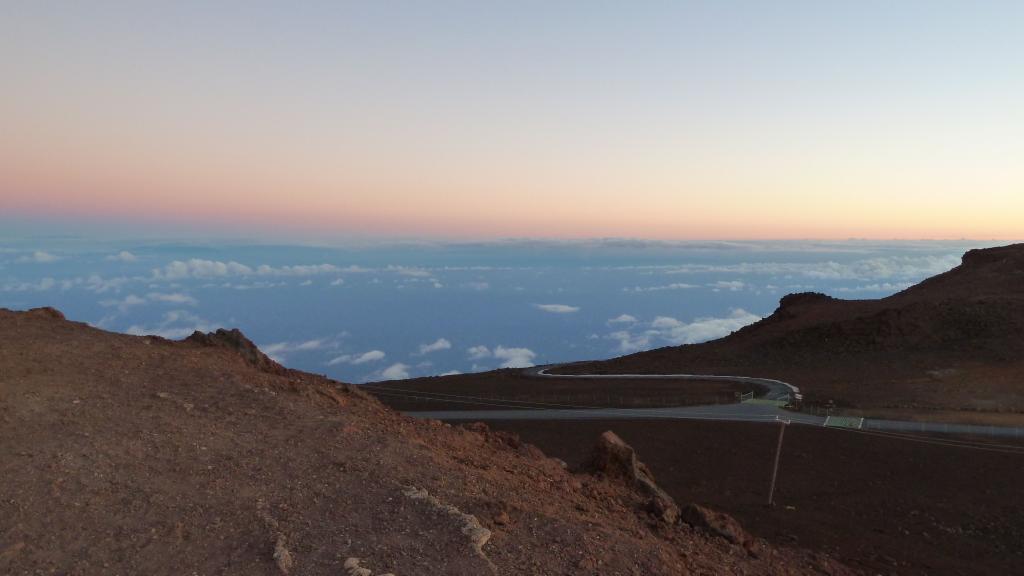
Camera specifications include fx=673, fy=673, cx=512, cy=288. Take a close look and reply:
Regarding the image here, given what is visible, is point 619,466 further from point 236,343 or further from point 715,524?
point 236,343

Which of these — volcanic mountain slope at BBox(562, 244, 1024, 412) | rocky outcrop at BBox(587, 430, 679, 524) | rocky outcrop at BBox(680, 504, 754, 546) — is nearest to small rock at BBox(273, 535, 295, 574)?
rocky outcrop at BBox(680, 504, 754, 546)

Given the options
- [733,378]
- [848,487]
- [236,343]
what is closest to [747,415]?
[848,487]

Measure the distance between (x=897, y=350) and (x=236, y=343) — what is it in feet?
116

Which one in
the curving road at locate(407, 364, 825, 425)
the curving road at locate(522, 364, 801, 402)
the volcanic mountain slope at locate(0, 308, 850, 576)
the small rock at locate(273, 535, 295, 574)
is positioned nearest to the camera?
the small rock at locate(273, 535, 295, 574)

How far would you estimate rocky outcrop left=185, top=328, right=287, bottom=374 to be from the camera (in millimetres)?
16078

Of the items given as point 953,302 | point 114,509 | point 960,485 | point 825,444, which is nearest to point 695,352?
point 953,302

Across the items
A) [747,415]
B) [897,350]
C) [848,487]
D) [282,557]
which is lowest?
[747,415]

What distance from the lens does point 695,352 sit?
1811 inches

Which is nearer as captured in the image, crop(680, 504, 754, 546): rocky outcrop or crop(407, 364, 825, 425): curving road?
crop(680, 504, 754, 546): rocky outcrop

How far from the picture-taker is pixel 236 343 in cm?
1734

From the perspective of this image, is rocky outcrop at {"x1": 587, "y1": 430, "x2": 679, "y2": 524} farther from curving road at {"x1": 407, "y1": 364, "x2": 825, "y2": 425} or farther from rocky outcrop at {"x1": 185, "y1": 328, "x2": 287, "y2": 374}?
curving road at {"x1": 407, "y1": 364, "x2": 825, "y2": 425}

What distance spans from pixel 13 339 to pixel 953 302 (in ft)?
150

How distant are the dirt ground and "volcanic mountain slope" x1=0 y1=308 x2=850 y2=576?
336cm

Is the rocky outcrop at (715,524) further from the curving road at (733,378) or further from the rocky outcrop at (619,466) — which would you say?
the curving road at (733,378)
